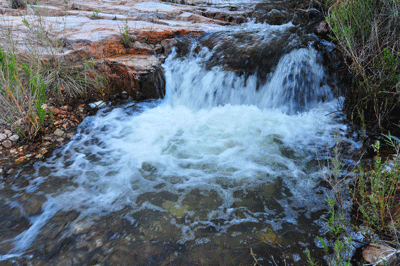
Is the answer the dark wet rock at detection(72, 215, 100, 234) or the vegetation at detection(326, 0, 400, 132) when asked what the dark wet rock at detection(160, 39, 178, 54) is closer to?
the vegetation at detection(326, 0, 400, 132)

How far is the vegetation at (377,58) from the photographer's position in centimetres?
304

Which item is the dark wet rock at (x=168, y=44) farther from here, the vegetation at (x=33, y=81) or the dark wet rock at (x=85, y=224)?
the dark wet rock at (x=85, y=224)

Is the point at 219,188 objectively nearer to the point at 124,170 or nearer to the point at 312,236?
the point at 312,236

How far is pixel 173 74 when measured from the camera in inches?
219

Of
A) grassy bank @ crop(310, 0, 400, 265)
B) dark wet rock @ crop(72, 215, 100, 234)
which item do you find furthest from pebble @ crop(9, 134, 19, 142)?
grassy bank @ crop(310, 0, 400, 265)

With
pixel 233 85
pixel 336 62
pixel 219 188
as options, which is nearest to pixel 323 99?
pixel 336 62

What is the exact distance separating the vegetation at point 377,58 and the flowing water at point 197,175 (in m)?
0.70

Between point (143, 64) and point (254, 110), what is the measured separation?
105 inches

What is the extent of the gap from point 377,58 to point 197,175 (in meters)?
2.90

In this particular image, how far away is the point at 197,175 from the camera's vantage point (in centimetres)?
323

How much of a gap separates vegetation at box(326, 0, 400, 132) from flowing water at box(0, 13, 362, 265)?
70 cm

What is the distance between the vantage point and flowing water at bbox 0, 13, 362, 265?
2254 millimetres

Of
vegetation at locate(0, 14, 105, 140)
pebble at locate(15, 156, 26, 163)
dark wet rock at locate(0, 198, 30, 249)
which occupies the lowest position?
dark wet rock at locate(0, 198, 30, 249)

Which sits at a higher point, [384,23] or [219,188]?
[384,23]
